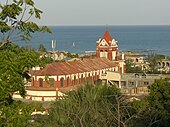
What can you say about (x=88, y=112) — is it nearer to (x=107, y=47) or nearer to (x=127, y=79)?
(x=127, y=79)

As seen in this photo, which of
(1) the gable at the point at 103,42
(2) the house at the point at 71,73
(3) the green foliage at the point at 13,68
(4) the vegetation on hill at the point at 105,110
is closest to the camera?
(3) the green foliage at the point at 13,68

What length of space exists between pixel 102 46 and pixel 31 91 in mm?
14252

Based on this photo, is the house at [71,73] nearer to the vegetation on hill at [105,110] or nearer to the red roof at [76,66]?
the red roof at [76,66]

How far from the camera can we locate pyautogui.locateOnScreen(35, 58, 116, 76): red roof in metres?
36.4

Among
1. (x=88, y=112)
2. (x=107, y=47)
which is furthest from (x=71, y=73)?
(x=88, y=112)

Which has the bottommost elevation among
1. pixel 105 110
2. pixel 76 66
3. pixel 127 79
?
pixel 127 79

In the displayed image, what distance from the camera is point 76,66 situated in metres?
40.2

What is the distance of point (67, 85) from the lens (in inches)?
1474

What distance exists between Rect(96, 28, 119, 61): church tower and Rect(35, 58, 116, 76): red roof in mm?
1349

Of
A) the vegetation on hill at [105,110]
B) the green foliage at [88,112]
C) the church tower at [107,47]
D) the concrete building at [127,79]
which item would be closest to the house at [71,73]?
the church tower at [107,47]

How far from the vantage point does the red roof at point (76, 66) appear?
119ft

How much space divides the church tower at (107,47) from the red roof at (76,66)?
135 cm

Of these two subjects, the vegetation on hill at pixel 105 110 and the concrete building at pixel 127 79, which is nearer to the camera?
the vegetation on hill at pixel 105 110

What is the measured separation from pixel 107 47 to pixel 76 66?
8.23 meters
